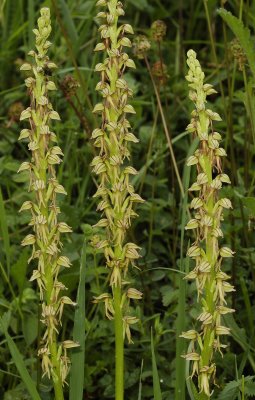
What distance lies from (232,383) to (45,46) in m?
1.25

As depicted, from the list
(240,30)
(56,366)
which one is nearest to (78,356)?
(56,366)

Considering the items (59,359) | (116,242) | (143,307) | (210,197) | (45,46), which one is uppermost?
(45,46)

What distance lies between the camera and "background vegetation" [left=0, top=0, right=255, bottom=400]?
136 inches

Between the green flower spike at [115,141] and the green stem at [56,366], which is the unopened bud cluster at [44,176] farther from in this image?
the green flower spike at [115,141]

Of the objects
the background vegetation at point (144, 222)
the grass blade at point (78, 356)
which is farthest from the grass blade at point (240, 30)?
the grass blade at point (78, 356)

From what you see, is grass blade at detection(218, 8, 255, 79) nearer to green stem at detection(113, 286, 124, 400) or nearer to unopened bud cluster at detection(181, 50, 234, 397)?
unopened bud cluster at detection(181, 50, 234, 397)

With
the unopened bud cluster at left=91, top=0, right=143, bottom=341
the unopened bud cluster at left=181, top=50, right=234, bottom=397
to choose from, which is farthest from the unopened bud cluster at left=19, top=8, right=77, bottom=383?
the unopened bud cluster at left=181, top=50, right=234, bottom=397

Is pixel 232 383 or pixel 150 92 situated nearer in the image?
pixel 232 383

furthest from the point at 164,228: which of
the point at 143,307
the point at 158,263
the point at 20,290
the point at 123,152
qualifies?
the point at 123,152

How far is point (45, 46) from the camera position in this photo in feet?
8.83

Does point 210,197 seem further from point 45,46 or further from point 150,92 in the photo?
point 150,92

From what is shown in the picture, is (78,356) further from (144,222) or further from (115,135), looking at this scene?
(144,222)

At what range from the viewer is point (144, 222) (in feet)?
14.4

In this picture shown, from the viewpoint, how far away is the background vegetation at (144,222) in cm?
346
